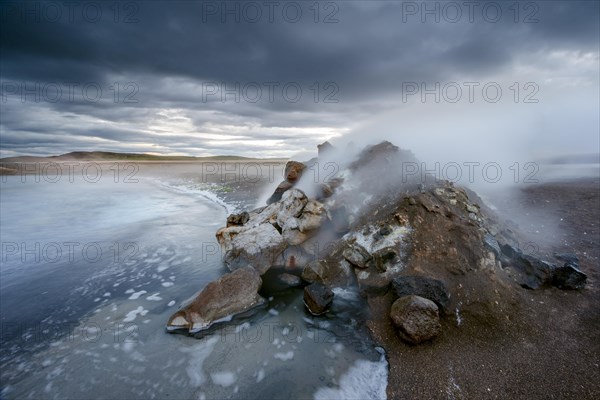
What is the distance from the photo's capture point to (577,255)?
908 centimetres

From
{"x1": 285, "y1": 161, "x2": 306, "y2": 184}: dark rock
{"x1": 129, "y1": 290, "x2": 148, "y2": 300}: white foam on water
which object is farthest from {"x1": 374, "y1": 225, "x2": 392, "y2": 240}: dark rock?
{"x1": 129, "y1": 290, "x2": 148, "y2": 300}: white foam on water

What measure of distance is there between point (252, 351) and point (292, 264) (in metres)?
3.64

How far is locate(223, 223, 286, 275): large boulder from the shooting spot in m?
9.27

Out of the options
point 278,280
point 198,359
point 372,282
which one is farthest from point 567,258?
point 198,359

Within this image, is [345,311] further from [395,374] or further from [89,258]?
[89,258]

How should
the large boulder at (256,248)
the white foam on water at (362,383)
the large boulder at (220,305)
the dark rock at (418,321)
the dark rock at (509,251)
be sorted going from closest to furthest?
the white foam on water at (362,383)
the dark rock at (418,321)
the large boulder at (220,305)
the dark rock at (509,251)
the large boulder at (256,248)

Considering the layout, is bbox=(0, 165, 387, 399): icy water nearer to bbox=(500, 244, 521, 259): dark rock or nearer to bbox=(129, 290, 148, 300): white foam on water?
bbox=(129, 290, 148, 300): white foam on water

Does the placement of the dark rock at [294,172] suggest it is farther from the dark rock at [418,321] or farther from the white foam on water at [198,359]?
the dark rock at [418,321]

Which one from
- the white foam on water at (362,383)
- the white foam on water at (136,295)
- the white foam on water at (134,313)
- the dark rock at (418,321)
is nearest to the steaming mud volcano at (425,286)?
the dark rock at (418,321)

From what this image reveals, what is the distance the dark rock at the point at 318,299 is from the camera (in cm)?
704

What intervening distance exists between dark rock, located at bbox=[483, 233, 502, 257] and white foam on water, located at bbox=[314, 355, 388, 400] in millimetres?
4475

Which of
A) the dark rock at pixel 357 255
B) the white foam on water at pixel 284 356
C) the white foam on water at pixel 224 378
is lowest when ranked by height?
the white foam on water at pixel 224 378

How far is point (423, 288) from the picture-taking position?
21.3 ft

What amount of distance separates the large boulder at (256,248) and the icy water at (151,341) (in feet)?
2.18
